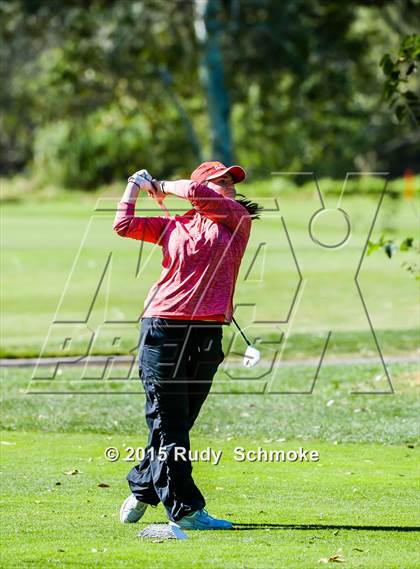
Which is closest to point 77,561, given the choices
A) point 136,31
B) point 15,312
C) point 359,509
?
point 359,509

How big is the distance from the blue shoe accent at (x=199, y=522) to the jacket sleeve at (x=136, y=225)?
150 cm

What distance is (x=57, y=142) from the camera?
59.2m

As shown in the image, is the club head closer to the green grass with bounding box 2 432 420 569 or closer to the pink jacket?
the pink jacket

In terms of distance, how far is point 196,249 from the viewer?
6645 mm

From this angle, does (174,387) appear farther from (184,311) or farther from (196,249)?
A: (196,249)

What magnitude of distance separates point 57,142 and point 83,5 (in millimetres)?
21654

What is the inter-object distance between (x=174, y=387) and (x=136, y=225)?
0.91 meters

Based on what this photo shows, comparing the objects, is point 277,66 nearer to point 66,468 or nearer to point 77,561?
point 66,468

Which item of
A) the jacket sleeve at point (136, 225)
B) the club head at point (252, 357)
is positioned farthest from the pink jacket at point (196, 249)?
the club head at point (252, 357)

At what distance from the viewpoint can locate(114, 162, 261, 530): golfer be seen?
665 centimetres

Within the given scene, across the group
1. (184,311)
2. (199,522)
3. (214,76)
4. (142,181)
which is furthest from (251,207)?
(214,76)

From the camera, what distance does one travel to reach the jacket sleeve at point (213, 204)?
6.57 m

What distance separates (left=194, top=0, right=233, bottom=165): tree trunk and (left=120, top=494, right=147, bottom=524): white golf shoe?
3073 centimetres

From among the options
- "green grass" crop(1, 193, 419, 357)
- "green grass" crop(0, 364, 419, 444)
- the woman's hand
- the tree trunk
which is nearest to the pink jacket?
the woman's hand
